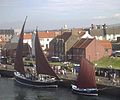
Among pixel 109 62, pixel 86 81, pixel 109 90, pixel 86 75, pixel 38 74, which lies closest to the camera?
pixel 109 90

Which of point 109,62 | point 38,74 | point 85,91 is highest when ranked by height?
point 109,62

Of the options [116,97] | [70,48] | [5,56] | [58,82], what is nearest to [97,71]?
[58,82]

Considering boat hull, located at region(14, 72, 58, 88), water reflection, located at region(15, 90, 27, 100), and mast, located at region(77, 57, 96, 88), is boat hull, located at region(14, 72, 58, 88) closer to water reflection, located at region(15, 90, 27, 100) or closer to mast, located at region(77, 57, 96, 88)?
water reflection, located at region(15, 90, 27, 100)

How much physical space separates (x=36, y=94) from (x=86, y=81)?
827cm

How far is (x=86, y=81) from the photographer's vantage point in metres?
63.2

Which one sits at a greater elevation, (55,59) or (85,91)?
(55,59)

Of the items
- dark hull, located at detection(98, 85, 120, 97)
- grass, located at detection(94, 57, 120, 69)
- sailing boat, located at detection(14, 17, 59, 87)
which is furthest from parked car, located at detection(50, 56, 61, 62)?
dark hull, located at detection(98, 85, 120, 97)

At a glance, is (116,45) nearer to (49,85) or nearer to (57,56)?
(57,56)

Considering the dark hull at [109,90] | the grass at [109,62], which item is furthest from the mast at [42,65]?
the grass at [109,62]

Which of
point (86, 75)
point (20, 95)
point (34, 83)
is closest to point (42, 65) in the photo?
point (34, 83)

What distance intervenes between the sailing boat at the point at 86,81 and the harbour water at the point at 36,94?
1289 millimetres

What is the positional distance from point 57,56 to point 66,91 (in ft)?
101

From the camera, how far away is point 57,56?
316 feet

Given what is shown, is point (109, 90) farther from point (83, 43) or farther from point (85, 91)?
point (83, 43)
